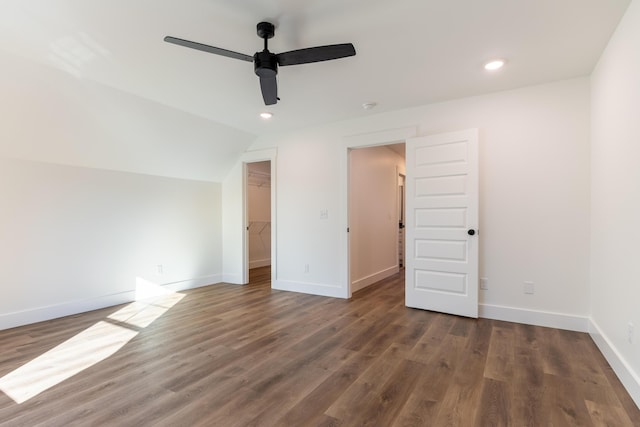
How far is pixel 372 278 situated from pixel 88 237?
4091 millimetres

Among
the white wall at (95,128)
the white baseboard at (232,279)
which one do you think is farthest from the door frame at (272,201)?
the white wall at (95,128)

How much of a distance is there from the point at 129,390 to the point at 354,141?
3533mm

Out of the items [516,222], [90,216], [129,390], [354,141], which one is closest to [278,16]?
[354,141]

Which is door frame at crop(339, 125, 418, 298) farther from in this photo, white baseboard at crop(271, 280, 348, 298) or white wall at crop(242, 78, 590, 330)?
white wall at crop(242, 78, 590, 330)

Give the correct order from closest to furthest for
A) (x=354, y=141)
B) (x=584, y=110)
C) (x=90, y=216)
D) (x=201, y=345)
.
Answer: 1. (x=201, y=345)
2. (x=584, y=110)
3. (x=90, y=216)
4. (x=354, y=141)

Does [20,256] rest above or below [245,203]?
below

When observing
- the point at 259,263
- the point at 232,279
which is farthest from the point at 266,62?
the point at 259,263

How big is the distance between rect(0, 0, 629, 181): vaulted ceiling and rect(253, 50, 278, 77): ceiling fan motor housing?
0.21 m

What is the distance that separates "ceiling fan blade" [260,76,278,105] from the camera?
236 cm

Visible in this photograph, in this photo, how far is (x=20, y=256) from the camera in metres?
3.30

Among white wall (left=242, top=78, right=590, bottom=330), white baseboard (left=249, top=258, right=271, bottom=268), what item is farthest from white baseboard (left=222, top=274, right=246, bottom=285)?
white wall (left=242, top=78, right=590, bottom=330)

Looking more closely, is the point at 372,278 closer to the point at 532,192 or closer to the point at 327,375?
the point at 532,192

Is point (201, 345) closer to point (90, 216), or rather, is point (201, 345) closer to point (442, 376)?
point (442, 376)

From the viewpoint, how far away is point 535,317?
126 inches
